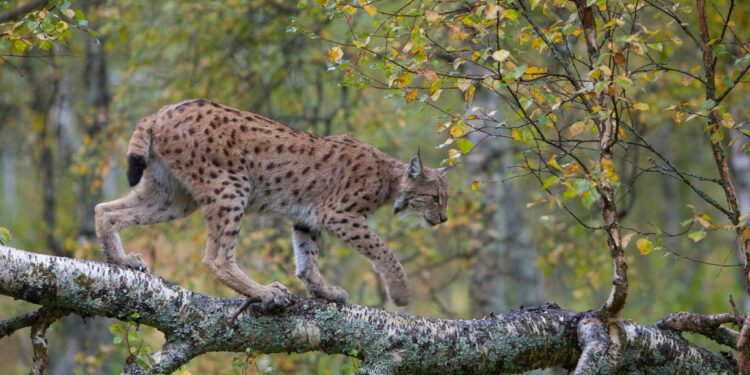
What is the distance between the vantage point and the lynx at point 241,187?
6.77 m

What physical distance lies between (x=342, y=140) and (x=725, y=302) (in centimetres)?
1046

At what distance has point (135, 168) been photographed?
21.7ft

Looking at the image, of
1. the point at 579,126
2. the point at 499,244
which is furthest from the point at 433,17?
the point at 499,244

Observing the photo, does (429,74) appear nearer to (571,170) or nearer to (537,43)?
(537,43)

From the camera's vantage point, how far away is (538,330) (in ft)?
18.1

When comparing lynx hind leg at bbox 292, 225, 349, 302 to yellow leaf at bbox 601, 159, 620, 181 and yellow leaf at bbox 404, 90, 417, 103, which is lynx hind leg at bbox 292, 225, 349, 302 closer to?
yellow leaf at bbox 404, 90, 417, 103

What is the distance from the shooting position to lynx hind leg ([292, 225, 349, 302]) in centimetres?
696

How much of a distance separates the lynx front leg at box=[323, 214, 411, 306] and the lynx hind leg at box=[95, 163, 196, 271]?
1.15 metres

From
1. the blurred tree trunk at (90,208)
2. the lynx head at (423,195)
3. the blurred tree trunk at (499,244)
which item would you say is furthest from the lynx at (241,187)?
the blurred tree trunk at (90,208)

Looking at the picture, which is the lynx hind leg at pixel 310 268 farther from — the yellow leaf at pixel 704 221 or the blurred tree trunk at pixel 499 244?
the blurred tree trunk at pixel 499 244

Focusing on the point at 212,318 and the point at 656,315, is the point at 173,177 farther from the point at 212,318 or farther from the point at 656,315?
the point at 656,315

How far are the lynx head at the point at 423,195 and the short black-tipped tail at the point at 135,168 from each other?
2.42 meters

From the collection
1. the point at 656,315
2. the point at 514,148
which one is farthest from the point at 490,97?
the point at 656,315

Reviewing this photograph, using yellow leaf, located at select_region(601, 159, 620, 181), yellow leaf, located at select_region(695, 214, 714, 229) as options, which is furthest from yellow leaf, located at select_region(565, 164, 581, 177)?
yellow leaf, located at select_region(695, 214, 714, 229)
